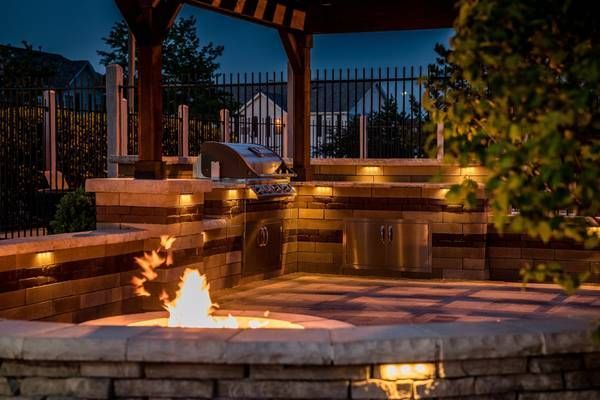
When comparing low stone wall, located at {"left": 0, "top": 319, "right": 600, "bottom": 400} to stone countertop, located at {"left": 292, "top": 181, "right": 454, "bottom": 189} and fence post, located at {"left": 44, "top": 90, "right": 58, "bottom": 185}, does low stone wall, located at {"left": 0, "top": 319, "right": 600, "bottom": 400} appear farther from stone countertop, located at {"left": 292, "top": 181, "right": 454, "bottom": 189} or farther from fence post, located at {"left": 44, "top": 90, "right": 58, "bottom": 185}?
fence post, located at {"left": 44, "top": 90, "right": 58, "bottom": 185}

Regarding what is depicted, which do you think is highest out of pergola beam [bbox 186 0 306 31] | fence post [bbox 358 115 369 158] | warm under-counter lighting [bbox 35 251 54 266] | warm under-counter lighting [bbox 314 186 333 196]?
pergola beam [bbox 186 0 306 31]

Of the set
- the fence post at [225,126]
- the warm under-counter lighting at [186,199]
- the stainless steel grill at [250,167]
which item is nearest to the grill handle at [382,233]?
the stainless steel grill at [250,167]

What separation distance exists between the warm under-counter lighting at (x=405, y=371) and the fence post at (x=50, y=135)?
12.4 meters

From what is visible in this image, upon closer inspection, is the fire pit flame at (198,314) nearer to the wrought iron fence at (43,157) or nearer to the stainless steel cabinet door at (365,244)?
the stainless steel cabinet door at (365,244)

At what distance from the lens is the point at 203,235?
9.77m

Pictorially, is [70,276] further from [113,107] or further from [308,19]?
[113,107]

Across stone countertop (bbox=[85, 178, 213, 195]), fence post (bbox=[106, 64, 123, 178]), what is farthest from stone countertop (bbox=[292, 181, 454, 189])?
fence post (bbox=[106, 64, 123, 178])

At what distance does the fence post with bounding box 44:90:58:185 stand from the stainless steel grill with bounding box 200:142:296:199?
5334 millimetres

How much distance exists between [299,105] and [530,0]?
9.78 metres

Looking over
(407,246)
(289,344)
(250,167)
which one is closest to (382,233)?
(407,246)

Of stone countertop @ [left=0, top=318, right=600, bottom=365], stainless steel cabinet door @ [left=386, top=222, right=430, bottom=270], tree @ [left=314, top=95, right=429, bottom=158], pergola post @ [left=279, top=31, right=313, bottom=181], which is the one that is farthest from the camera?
tree @ [left=314, top=95, right=429, bottom=158]

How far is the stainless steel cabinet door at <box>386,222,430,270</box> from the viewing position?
38.3 feet

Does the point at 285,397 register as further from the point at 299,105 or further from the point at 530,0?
the point at 299,105

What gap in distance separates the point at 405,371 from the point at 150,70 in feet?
17.9
